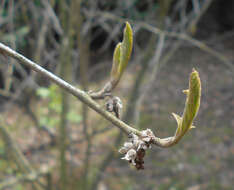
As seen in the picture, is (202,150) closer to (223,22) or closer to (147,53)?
(147,53)

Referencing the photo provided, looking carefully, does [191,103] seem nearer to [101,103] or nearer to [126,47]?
[126,47]

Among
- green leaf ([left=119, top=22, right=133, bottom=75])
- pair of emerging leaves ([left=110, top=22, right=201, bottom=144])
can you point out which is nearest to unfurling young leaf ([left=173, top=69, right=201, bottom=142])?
pair of emerging leaves ([left=110, top=22, right=201, bottom=144])

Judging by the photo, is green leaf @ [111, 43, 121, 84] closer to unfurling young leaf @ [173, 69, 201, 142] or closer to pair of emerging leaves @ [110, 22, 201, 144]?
pair of emerging leaves @ [110, 22, 201, 144]

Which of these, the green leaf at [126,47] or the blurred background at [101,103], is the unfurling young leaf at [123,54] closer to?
the green leaf at [126,47]

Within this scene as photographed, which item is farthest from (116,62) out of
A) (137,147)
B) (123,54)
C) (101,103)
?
(101,103)

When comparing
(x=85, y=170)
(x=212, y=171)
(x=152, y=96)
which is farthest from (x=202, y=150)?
(x=85, y=170)

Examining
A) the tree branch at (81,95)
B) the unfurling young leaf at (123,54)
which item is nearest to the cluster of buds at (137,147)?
the tree branch at (81,95)
